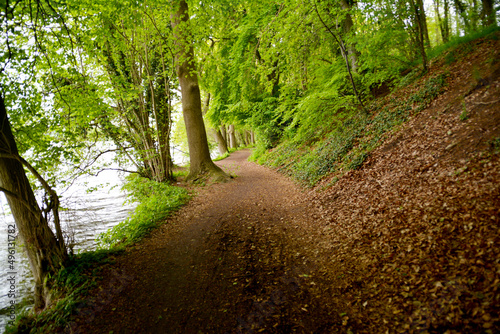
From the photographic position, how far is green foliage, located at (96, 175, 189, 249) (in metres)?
6.15

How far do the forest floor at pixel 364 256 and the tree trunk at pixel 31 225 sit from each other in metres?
0.90

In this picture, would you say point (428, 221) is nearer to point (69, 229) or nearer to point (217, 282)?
point (217, 282)

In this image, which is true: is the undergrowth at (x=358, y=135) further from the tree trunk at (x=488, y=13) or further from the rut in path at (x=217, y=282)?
the tree trunk at (x=488, y=13)

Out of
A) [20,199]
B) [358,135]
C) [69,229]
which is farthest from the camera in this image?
[358,135]

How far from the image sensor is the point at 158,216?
23.4 ft

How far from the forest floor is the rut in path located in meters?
0.02

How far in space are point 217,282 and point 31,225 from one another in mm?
3389

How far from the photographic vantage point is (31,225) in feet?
13.9

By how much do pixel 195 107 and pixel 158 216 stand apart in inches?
236

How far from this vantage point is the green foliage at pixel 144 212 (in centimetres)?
615

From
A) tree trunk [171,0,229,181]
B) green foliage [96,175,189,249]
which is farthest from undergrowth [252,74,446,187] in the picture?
green foliage [96,175,189,249]

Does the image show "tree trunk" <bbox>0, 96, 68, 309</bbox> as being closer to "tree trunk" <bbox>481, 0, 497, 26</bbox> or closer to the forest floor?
the forest floor

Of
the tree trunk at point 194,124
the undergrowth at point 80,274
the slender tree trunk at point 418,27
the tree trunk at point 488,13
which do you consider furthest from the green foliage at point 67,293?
the tree trunk at point 488,13

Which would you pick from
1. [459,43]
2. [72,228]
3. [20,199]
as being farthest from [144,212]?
[459,43]
